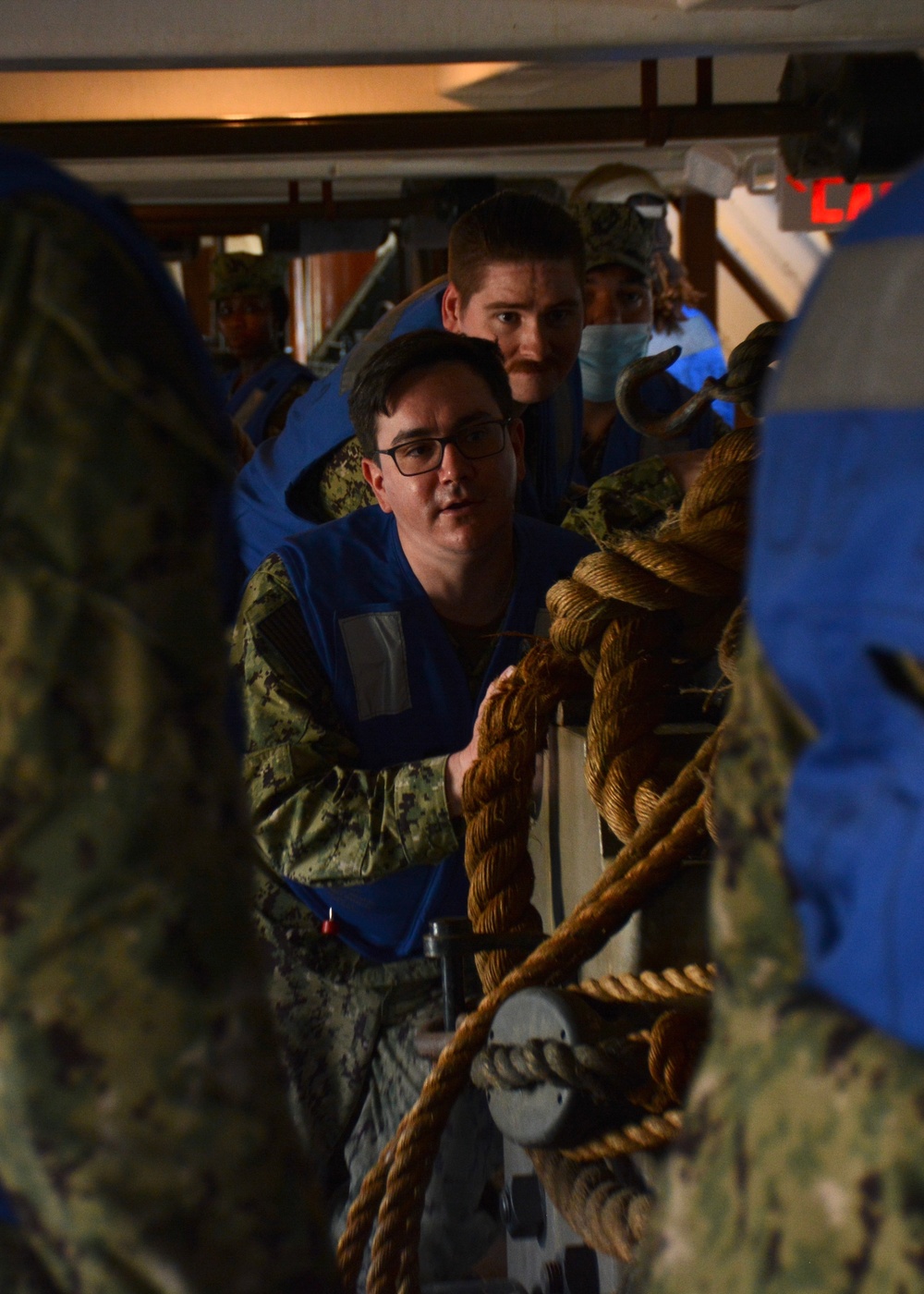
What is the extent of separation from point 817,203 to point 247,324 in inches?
Answer: 64.7

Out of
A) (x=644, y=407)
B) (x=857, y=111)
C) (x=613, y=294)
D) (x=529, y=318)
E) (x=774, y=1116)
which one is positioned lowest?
(x=774, y=1116)

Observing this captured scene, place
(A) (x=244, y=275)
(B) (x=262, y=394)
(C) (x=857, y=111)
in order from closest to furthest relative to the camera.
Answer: (C) (x=857, y=111), (B) (x=262, y=394), (A) (x=244, y=275)

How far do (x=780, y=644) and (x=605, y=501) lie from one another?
115 centimetres

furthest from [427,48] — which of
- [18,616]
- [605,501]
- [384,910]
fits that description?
[18,616]

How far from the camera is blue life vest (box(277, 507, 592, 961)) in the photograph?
1.53 m

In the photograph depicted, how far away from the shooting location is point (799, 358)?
0.41 meters

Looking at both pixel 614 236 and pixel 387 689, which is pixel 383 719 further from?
pixel 614 236

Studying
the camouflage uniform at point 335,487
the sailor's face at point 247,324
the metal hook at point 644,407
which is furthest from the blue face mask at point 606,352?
the sailor's face at point 247,324

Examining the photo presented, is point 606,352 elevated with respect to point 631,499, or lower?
elevated

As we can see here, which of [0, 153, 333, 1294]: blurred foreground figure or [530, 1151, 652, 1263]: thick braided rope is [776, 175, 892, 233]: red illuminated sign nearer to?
[530, 1151, 652, 1263]: thick braided rope

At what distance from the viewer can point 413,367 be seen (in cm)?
163

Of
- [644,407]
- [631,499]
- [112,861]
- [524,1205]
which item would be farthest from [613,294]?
[112,861]

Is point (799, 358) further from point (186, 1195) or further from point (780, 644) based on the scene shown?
point (186, 1195)

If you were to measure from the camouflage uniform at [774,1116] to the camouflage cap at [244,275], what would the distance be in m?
3.77
